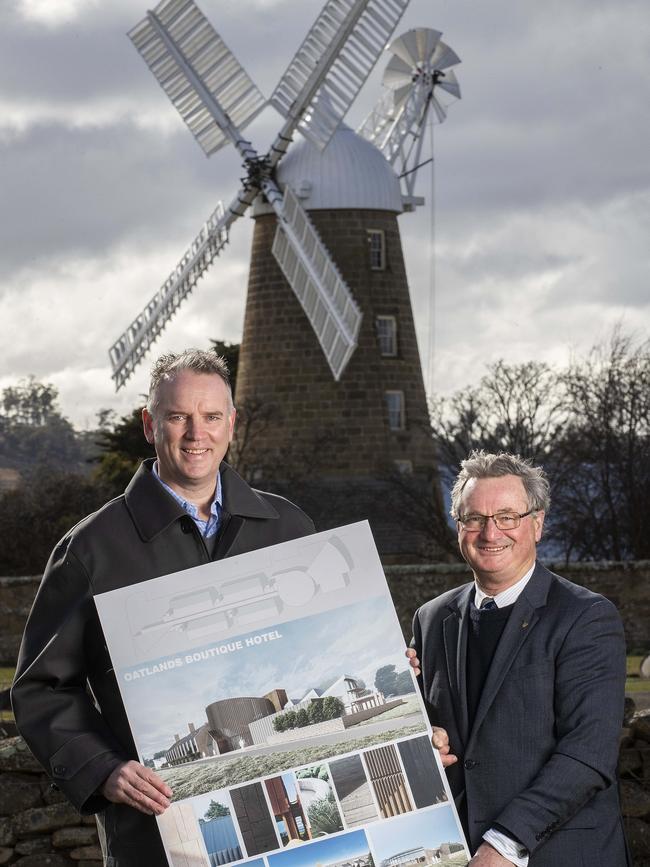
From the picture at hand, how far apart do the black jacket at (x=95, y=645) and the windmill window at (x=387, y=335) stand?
27325mm

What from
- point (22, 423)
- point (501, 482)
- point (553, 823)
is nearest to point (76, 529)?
point (501, 482)

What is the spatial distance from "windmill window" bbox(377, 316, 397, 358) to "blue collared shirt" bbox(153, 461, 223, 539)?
27.2 metres

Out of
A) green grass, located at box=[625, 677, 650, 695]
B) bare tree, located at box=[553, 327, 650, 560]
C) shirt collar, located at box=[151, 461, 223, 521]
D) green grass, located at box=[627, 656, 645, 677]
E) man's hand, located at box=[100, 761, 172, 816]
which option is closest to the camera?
man's hand, located at box=[100, 761, 172, 816]

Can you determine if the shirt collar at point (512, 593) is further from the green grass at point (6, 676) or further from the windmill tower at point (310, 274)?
the windmill tower at point (310, 274)

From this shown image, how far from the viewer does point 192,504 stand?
3900 millimetres

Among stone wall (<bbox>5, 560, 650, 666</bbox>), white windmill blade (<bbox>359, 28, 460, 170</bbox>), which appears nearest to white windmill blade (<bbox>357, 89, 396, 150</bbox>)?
white windmill blade (<bbox>359, 28, 460, 170</bbox>)

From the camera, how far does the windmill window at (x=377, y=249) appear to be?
30.8 meters

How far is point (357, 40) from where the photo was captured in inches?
1132

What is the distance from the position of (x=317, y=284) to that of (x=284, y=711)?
25.2m

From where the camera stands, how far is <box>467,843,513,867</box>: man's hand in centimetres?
356

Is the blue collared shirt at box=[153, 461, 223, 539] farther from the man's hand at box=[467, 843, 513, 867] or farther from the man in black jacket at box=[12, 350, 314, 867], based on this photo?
the man's hand at box=[467, 843, 513, 867]

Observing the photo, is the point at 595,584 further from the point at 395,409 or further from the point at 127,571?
the point at 127,571

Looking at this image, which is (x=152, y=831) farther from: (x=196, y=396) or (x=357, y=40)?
(x=357, y=40)

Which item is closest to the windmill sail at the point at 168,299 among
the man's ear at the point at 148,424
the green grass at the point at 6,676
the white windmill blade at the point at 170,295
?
the white windmill blade at the point at 170,295
